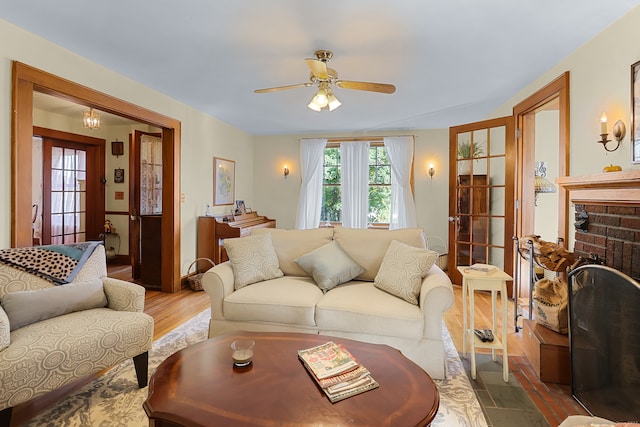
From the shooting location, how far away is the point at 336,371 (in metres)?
1.40

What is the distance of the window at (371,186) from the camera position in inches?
231

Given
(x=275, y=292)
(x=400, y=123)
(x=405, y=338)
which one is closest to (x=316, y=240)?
(x=275, y=292)

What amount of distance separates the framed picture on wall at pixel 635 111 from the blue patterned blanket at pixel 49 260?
3.69 m

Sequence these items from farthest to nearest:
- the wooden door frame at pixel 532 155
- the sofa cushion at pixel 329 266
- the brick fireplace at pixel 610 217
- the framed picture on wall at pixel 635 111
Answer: the wooden door frame at pixel 532 155 → the sofa cushion at pixel 329 266 → the framed picture on wall at pixel 635 111 → the brick fireplace at pixel 610 217

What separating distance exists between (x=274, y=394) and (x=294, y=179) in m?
5.06

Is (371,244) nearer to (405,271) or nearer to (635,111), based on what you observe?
(405,271)

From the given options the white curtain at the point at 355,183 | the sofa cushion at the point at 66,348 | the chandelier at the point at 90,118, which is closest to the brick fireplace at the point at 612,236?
the sofa cushion at the point at 66,348

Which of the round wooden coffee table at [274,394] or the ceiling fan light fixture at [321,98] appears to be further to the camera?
the ceiling fan light fixture at [321,98]

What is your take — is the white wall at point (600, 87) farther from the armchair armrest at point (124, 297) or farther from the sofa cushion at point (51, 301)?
the sofa cushion at point (51, 301)

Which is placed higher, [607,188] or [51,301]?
[607,188]

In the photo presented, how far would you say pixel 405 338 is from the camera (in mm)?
2176

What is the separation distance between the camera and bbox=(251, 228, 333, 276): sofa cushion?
3006mm

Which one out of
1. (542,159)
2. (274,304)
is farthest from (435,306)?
(542,159)

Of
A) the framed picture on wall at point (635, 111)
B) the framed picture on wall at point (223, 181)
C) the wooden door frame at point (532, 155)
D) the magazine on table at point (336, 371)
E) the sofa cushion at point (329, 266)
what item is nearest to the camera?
the magazine on table at point (336, 371)
